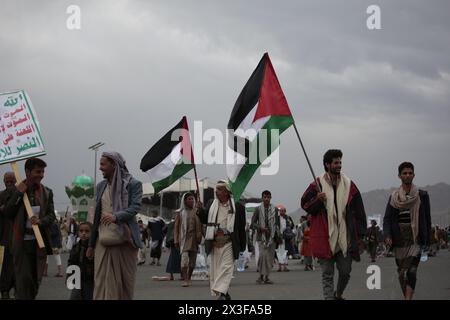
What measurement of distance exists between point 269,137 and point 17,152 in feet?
10.8

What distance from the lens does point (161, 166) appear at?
655 inches

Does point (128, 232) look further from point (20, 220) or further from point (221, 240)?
point (221, 240)

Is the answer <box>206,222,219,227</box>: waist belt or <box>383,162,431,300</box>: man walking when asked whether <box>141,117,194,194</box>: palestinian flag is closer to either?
<box>206,222,219,227</box>: waist belt

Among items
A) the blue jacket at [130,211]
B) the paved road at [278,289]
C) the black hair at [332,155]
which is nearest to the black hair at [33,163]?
the blue jacket at [130,211]

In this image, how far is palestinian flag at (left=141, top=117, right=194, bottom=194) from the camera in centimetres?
1628

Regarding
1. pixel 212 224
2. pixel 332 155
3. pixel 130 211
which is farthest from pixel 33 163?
pixel 212 224

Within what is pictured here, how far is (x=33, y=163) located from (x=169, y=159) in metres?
7.06

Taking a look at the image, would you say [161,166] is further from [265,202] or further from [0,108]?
[0,108]

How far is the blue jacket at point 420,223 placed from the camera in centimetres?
1059

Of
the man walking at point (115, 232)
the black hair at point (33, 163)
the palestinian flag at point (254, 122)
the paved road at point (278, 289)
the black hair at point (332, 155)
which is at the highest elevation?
the palestinian flag at point (254, 122)

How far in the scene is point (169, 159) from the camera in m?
16.5

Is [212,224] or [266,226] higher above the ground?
[266,226]

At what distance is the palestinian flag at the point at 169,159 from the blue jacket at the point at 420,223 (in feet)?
19.8

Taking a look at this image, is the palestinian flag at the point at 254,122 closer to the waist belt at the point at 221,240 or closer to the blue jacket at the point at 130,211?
the waist belt at the point at 221,240
